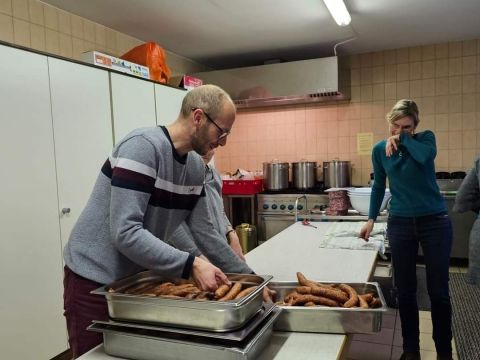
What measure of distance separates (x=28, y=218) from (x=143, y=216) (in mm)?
1452

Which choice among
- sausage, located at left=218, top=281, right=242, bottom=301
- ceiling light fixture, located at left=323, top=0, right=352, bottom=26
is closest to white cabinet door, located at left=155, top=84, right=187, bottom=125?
ceiling light fixture, located at left=323, top=0, right=352, bottom=26

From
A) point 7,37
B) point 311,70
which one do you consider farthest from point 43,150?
point 311,70

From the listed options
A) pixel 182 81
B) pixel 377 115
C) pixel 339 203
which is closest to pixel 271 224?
pixel 339 203

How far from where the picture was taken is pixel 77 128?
2.66 metres

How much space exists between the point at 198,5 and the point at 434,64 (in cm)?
286

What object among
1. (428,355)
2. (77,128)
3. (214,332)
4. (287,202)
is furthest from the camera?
(287,202)

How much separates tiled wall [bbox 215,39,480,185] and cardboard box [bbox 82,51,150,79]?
230 centimetres

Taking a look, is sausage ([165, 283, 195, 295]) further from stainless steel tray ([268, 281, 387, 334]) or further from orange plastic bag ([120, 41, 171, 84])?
orange plastic bag ([120, 41, 171, 84])

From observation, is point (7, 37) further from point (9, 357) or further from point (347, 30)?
point (347, 30)

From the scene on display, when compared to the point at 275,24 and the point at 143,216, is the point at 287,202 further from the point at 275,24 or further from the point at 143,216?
the point at 143,216

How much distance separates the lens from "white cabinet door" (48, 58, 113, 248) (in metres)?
2.54

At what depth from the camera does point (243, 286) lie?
122 centimetres

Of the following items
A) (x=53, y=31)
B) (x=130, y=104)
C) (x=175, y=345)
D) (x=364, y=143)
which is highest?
(x=53, y=31)

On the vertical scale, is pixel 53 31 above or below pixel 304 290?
above
